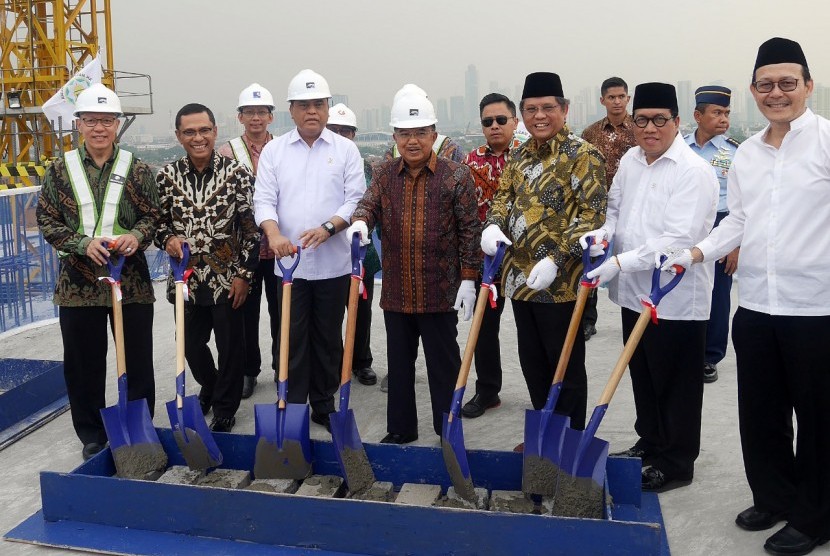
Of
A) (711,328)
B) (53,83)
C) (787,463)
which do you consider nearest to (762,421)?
(787,463)

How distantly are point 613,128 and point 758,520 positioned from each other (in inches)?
125

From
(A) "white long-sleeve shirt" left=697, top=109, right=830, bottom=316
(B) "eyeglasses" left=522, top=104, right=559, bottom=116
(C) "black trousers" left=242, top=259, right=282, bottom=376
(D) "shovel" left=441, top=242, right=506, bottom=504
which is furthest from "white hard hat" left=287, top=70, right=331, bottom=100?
(A) "white long-sleeve shirt" left=697, top=109, right=830, bottom=316

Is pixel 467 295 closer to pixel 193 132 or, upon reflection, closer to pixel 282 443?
pixel 282 443

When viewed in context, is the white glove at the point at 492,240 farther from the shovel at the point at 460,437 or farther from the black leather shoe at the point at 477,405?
the black leather shoe at the point at 477,405

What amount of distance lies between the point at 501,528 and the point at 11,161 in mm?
20133

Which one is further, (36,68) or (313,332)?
(36,68)

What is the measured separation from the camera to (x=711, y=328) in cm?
502

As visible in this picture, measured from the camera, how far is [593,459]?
2889mm

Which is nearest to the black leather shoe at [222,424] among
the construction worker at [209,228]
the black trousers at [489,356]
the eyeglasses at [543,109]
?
the construction worker at [209,228]

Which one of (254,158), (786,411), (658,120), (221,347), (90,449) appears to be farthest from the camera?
(254,158)

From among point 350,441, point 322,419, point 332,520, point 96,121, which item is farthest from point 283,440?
point 96,121

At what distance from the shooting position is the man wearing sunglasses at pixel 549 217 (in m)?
3.28

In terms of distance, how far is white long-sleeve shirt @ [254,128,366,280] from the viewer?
4.01 meters

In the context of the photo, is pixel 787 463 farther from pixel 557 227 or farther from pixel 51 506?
pixel 51 506
